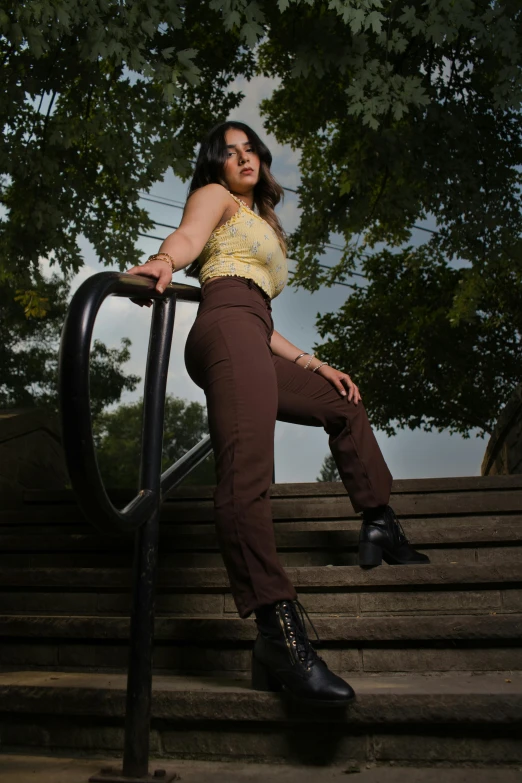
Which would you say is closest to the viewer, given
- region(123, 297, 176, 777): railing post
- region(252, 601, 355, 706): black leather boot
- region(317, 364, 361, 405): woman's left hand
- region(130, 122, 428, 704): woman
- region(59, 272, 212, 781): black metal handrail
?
region(59, 272, 212, 781): black metal handrail

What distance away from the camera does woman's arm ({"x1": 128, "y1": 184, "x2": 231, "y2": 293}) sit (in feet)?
5.63

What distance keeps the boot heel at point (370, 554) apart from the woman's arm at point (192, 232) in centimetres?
107

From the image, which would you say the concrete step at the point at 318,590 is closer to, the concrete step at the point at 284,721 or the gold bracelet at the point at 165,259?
the concrete step at the point at 284,721

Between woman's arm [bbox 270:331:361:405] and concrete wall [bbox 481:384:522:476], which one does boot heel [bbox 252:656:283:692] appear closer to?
woman's arm [bbox 270:331:361:405]

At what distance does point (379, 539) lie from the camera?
2414 mm

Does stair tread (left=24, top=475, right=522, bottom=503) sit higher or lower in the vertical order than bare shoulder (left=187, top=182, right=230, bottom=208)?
lower

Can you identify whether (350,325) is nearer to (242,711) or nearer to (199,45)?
(199,45)

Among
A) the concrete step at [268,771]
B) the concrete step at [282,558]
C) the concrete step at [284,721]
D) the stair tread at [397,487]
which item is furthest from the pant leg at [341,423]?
the stair tread at [397,487]

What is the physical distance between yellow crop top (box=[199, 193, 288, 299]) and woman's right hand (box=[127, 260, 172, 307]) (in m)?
0.40

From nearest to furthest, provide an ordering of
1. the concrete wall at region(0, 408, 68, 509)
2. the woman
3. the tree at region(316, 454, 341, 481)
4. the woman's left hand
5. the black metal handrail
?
the black metal handrail, the woman, the woman's left hand, the concrete wall at region(0, 408, 68, 509), the tree at region(316, 454, 341, 481)

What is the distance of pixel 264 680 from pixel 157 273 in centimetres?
98

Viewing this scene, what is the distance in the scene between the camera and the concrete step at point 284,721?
1.67 m

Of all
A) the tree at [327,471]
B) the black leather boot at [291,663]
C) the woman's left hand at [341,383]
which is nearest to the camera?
the black leather boot at [291,663]

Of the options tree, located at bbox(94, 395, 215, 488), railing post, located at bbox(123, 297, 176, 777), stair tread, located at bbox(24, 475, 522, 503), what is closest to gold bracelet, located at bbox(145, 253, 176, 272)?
railing post, located at bbox(123, 297, 176, 777)
